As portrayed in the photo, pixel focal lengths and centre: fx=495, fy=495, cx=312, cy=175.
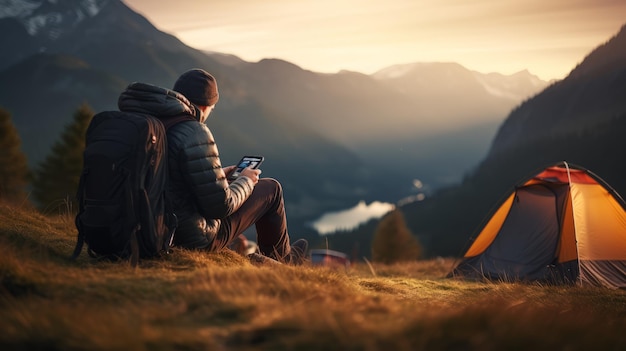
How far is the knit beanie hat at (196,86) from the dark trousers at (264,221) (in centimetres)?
131

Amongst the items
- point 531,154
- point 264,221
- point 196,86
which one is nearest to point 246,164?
point 264,221

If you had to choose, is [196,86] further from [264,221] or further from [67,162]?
[67,162]

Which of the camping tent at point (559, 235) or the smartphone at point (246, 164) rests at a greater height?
the smartphone at point (246, 164)

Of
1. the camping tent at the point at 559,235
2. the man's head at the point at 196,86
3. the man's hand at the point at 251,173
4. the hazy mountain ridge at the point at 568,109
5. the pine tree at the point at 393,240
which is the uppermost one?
the hazy mountain ridge at the point at 568,109

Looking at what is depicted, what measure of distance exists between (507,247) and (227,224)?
7.56 m

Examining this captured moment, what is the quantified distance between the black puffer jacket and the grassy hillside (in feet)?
2.43

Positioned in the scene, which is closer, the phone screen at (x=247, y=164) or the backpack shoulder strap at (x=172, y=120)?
the backpack shoulder strap at (x=172, y=120)

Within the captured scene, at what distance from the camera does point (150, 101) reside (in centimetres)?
495

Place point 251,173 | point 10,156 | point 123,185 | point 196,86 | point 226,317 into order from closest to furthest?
point 226,317 < point 123,185 < point 196,86 < point 251,173 < point 10,156

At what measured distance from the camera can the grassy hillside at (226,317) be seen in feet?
9.15

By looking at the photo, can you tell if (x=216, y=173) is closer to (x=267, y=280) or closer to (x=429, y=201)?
(x=267, y=280)

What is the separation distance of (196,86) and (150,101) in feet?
2.32

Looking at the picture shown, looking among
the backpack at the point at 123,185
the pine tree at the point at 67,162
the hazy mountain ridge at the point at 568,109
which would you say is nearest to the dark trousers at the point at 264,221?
the backpack at the point at 123,185

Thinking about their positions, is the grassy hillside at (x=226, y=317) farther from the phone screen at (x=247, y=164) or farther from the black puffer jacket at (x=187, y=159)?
the phone screen at (x=247, y=164)
